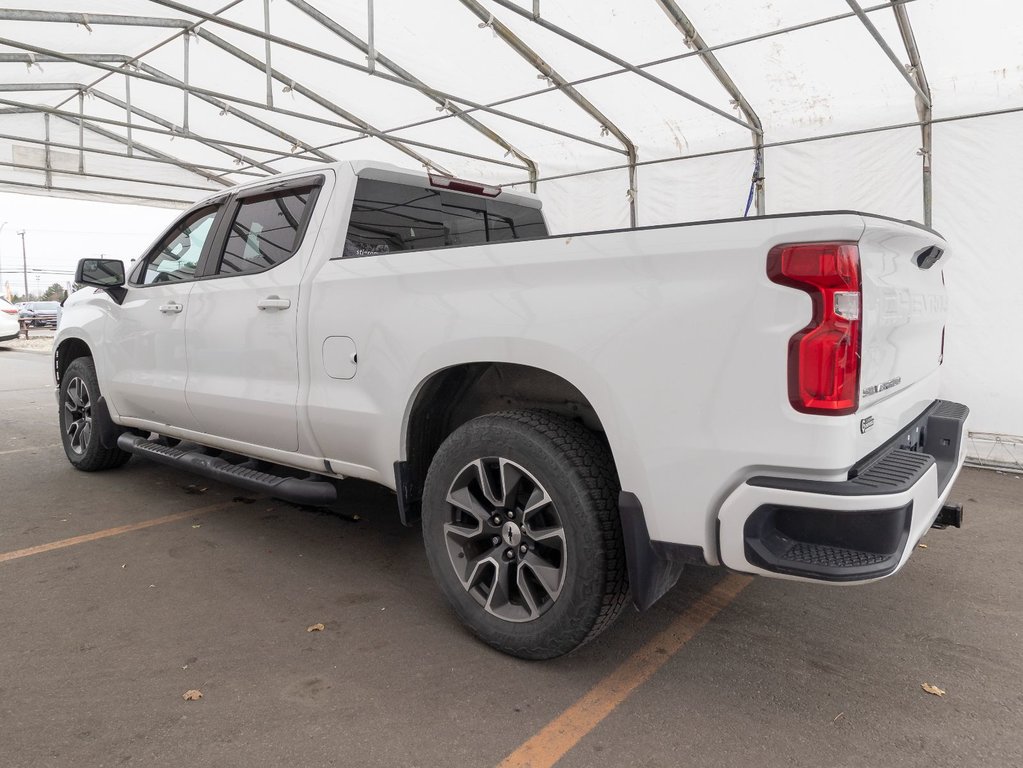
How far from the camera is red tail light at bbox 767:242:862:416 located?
1.87 meters

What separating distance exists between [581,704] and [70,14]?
954 cm

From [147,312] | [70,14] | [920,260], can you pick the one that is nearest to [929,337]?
[920,260]

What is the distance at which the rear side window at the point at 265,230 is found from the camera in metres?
3.43

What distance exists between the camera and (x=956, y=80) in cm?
618

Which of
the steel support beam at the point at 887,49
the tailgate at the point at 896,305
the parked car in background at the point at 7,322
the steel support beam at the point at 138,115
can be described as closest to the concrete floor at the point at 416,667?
the tailgate at the point at 896,305

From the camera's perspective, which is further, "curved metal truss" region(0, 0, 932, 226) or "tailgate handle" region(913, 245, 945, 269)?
"curved metal truss" region(0, 0, 932, 226)

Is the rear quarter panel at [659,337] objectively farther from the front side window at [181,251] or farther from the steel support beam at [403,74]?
the steel support beam at [403,74]

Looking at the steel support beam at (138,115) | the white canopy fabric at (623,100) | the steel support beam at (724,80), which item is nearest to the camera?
the white canopy fabric at (623,100)

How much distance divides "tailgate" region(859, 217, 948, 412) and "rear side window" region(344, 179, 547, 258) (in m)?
1.64

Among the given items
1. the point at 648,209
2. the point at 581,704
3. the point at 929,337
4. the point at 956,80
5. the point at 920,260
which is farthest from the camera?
the point at 648,209

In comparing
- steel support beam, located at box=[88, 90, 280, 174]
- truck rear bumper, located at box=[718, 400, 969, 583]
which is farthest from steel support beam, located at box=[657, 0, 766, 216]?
steel support beam, located at box=[88, 90, 280, 174]

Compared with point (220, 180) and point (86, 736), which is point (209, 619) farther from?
point (220, 180)

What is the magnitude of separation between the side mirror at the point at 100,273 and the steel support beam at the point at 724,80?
4.96 meters

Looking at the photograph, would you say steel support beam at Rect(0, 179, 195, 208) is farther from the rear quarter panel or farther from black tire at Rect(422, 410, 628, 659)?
black tire at Rect(422, 410, 628, 659)
